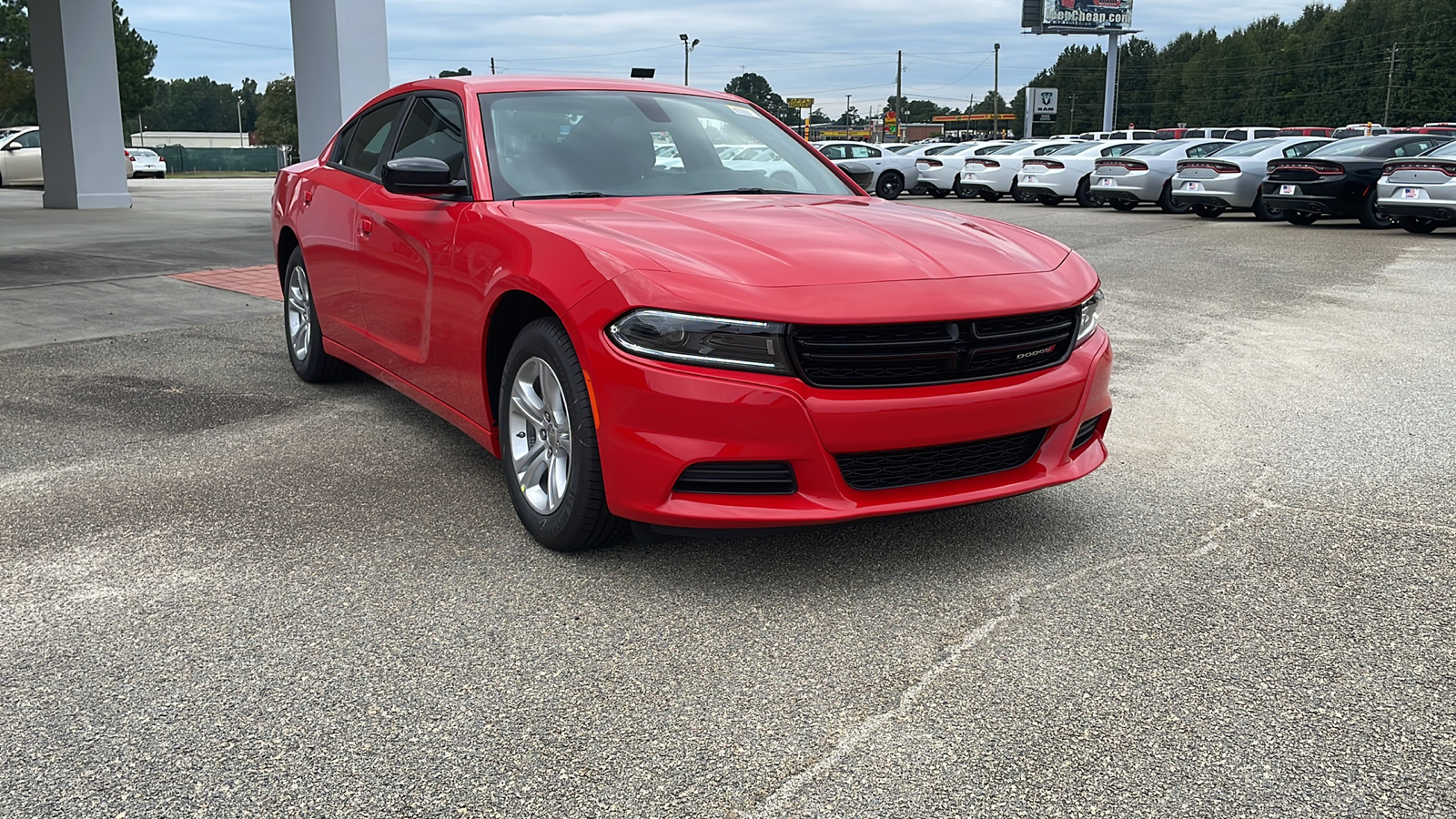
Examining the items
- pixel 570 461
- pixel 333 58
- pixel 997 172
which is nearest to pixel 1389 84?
pixel 997 172

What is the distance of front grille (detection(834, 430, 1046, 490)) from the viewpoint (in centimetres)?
329

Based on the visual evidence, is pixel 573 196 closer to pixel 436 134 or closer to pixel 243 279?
pixel 436 134

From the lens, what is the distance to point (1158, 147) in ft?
75.1

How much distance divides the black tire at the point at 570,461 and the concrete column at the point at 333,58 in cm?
1041

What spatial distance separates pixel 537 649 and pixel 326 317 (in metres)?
3.08

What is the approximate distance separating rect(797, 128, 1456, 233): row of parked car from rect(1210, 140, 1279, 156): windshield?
3cm

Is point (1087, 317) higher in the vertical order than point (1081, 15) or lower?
lower

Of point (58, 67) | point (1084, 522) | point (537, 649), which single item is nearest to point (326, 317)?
point (537, 649)

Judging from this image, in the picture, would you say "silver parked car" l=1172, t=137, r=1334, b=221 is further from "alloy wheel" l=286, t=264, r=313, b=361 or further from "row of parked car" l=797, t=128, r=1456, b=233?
"alloy wheel" l=286, t=264, r=313, b=361

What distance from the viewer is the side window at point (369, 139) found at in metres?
5.18

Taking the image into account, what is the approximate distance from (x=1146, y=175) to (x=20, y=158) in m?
24.8

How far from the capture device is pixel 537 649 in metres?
3.03

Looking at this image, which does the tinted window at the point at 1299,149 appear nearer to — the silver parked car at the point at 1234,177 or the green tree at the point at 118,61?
the silver parked car at the point at 1234,177

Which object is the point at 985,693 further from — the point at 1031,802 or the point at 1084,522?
the point at 1084,522
